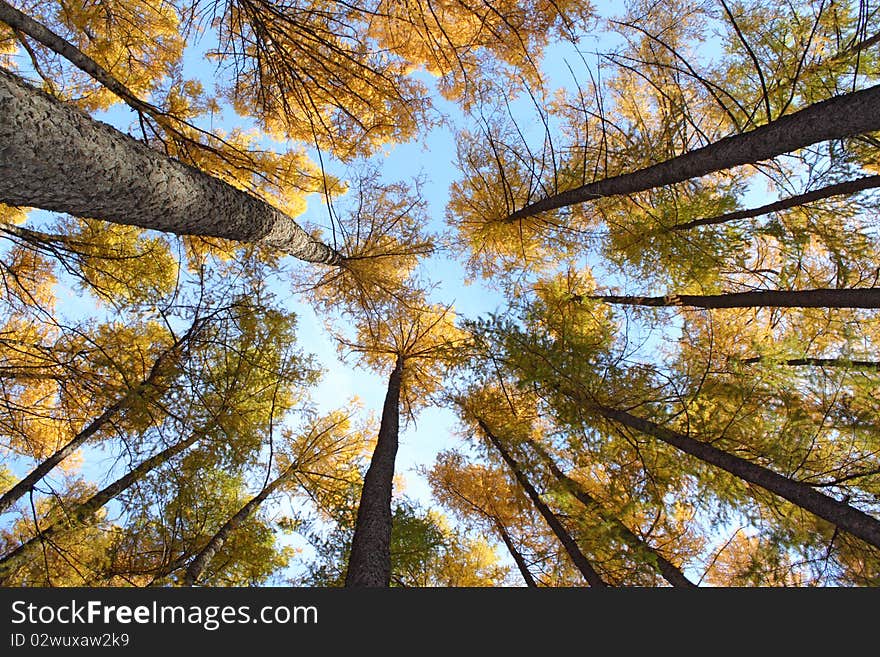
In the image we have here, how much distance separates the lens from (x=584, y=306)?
240 inches

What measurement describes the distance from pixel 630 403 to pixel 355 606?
347 cm

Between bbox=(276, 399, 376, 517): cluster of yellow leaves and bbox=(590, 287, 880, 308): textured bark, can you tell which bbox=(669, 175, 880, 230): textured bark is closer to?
bbox=(590, 287, 880, 308): textured bark

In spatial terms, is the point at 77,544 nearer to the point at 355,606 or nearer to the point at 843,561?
the point at 355,606

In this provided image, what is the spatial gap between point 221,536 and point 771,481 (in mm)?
5739

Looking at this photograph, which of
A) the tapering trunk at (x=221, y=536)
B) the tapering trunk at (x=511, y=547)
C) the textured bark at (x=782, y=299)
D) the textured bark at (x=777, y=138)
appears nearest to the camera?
the textured bark at (x=777, y=138)

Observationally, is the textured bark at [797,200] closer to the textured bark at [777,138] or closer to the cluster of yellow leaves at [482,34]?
the textured bark at [777,138]

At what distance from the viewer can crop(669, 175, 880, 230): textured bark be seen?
418 cm

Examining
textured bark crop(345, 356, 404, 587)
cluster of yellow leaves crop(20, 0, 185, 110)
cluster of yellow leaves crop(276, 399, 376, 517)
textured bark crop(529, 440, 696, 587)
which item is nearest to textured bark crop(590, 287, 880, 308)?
textured bark crop(529, 440, 696, 587)

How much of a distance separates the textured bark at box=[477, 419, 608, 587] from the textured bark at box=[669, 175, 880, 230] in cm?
378

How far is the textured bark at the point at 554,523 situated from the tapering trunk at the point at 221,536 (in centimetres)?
335

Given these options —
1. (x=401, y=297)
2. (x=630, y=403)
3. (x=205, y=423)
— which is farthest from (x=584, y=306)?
(x=205, y=423)

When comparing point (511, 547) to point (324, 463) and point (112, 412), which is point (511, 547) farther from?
point (112, 412)

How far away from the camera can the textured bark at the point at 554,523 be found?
15.7 ft

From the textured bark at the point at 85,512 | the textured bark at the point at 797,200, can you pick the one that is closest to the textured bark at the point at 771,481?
the textured bark at the point at 797,200
